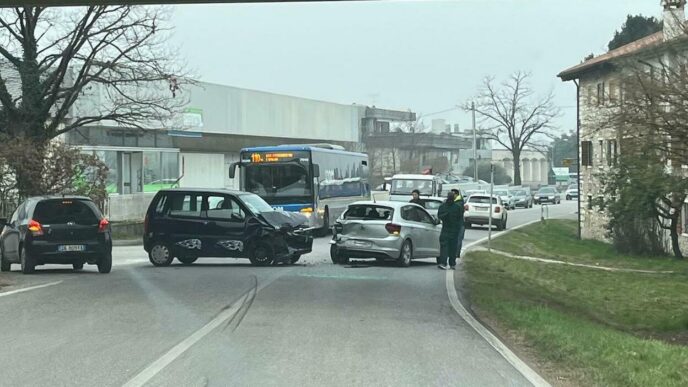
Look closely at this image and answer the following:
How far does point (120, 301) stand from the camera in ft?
41.9

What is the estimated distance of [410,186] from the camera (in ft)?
139

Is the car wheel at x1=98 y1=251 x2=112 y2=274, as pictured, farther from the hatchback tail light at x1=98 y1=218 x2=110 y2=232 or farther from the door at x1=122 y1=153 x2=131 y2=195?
the door at x1=122 y1=153 x2=131 y2=195

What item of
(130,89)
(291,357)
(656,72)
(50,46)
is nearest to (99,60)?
(50,46)

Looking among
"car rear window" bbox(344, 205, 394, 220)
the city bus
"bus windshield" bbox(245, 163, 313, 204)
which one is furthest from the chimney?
"bus windshield" bbox(245, 163, 313, 204)

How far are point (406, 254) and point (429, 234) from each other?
51.0 inches

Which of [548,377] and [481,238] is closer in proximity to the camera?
[548,377]

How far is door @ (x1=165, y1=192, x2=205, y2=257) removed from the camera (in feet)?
62.4

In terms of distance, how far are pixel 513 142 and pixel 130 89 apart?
6062cm

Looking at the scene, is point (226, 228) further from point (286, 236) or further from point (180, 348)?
point (180, 348)

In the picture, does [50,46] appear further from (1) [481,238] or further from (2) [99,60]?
(1) [481,238]

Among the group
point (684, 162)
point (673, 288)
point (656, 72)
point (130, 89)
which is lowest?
point (673, 288)

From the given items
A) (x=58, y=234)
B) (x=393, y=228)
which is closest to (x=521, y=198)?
(x=393, y=228)

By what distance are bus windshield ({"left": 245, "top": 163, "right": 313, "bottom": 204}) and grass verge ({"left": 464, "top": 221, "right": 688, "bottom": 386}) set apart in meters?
7.04

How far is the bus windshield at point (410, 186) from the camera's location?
138 ft
